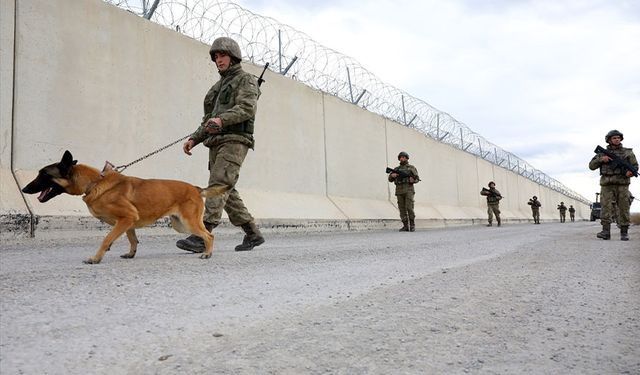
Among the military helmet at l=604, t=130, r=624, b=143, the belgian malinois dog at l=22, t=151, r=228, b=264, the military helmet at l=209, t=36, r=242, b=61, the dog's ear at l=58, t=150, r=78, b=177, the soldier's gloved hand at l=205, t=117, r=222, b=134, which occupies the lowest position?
the belgian malinois dog at l=22, t=151, r=228, b=264

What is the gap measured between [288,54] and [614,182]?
6.29m

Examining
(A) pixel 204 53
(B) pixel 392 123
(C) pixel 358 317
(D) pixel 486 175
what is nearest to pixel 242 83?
(C) pixel 358 317

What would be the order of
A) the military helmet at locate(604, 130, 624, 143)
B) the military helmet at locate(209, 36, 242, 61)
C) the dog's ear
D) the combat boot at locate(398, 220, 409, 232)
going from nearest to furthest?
the dog's ear
the military helmet at locate(209, 36, 242, 61)
the military helmet at locate(604, 130, 624, 143)
the combat boot at locate(398, 220, 409, 232)

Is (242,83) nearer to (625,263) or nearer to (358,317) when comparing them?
(358,317)

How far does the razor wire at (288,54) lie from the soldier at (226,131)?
343 centimetres

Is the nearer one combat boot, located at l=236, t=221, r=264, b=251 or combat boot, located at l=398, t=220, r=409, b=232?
combat boot, located at l=236, t=221, r=264, b=251

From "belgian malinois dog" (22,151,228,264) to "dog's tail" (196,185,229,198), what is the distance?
12cm

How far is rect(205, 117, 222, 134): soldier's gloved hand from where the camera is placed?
392 centimetres

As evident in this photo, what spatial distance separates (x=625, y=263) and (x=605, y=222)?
12.4 feet

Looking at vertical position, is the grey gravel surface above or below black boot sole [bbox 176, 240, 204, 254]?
below

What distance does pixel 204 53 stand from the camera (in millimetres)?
7945

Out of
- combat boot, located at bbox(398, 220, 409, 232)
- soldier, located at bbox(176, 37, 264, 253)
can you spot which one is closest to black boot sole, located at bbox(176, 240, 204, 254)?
soldier, located at bbox(176, 37, 264, 253)

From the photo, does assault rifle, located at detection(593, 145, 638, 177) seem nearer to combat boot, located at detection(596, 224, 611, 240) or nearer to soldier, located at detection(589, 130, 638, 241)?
soldier, located at detection(589, 130, 638, 241)

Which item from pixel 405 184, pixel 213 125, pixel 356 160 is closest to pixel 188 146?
pixel 213 125
